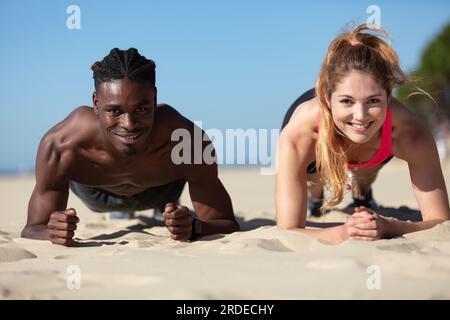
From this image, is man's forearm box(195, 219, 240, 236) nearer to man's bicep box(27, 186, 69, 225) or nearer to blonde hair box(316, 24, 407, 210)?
blonde hair box(316, 24, 407, 210)

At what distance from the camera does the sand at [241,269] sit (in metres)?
2.44

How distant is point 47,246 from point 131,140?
0.91m

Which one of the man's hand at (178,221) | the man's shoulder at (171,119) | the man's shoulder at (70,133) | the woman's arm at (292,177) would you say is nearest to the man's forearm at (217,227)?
the man's hand at (178,221)

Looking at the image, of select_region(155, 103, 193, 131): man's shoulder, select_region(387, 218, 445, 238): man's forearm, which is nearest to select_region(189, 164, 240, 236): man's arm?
select_region(155, 103, 193, 131): man's shoulder

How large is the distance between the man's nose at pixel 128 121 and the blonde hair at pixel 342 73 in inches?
49.6

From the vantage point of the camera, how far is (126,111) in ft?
12.8

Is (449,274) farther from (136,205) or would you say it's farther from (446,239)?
(136,205)

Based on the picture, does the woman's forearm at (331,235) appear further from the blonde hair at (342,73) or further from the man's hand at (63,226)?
the man's hand at (63,226)

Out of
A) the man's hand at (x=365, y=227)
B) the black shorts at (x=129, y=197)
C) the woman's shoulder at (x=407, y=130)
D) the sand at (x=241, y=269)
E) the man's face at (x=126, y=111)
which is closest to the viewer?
the sand at (x=241, y=269)

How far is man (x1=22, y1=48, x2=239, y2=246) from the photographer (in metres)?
3.88

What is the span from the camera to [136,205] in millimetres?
5137

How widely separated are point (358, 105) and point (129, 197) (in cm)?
235
